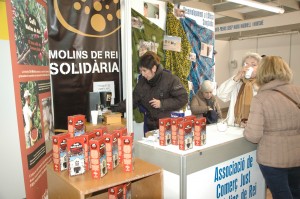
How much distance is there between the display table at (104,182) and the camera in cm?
138

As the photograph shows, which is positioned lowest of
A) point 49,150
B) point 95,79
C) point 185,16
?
point 49,150

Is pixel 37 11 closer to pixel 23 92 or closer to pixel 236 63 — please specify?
pixel 23 92

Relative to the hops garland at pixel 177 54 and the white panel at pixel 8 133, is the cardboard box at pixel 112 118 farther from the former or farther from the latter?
the hops garland at pixel 177 54

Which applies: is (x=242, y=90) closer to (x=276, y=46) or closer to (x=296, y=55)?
(x=296, y=55)

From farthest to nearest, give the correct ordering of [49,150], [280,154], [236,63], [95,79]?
[236,63] → [95,79] → [49,150] → [280,154]

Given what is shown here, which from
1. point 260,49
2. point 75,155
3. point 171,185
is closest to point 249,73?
point 171,185

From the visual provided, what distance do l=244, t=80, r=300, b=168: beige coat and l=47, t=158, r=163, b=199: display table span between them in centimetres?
75

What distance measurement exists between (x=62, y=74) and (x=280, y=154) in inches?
106

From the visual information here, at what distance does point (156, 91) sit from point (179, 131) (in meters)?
1.04

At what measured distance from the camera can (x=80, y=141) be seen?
4.88ft

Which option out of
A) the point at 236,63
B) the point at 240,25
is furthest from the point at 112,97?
the point at 236,63

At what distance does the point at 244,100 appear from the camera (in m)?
2.36

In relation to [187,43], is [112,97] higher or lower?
lower

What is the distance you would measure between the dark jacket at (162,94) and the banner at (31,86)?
3.22 feet
